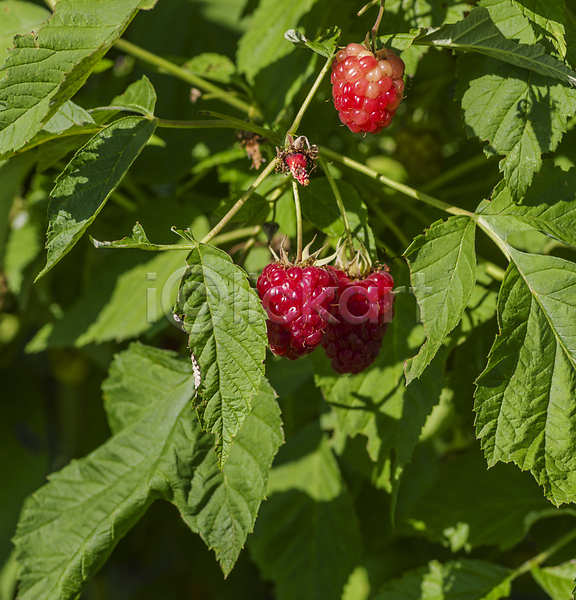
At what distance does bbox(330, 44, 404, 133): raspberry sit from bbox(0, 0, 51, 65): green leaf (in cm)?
67

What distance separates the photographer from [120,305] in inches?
44.8

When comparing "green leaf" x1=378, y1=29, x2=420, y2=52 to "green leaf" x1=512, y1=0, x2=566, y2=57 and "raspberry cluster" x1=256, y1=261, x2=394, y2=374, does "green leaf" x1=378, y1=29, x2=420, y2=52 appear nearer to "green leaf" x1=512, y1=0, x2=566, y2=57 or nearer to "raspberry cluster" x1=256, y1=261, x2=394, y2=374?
"green leaf" x1=512, y1=0, x2=566, y2=57

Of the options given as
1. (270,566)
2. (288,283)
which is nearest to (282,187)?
(288,283)

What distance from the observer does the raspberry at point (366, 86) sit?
2.16 ft

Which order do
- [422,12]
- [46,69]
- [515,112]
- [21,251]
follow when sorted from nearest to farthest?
[46,69] < [515,112] < [422,12] < [21,251]

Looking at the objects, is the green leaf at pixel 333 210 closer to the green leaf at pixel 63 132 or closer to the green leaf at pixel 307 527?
the green leaf at pixel 63 132

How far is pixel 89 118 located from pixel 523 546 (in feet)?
4.67

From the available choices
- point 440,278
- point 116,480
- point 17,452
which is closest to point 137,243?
point 440,278

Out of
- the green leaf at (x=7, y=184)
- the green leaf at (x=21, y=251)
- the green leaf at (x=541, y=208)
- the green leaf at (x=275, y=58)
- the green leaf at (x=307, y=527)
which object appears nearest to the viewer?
the green leaf at (x=541, y=208)

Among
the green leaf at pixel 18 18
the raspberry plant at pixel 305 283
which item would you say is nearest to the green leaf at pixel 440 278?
the raspberry plant at pixel 305 283

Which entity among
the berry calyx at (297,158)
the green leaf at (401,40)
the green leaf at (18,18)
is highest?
the green leaf at (18,18)

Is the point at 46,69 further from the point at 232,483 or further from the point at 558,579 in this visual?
the point at 558,579

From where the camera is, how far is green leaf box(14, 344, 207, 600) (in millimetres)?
887

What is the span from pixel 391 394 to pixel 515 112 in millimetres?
419
